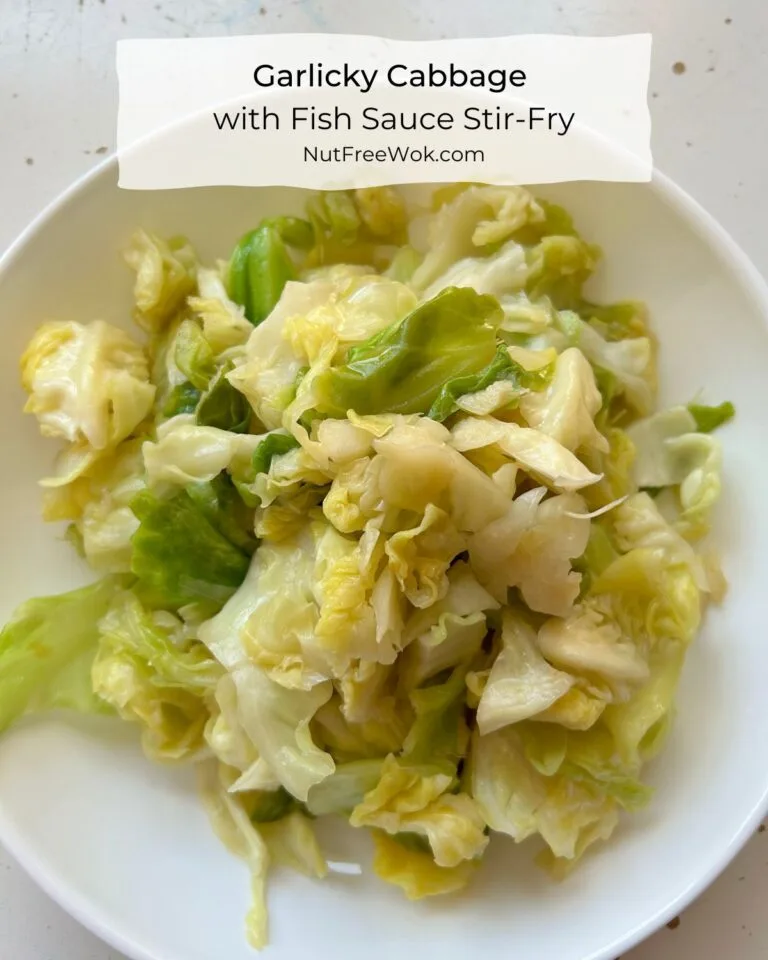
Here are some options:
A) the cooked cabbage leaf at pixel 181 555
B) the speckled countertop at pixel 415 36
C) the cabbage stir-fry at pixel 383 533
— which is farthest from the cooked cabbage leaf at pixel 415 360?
the speckled countertop at pixel 415 36

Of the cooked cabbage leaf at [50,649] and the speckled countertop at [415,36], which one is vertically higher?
the speckled countertop at [415,36]

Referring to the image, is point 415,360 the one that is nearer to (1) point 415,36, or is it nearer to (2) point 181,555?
(2) point 181,555

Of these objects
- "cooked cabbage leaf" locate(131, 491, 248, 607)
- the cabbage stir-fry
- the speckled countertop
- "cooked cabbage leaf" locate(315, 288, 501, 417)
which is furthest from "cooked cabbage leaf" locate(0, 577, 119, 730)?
the speckled countertop

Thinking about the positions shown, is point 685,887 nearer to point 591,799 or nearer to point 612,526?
point 591,799

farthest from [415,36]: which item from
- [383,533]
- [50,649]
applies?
[50,649]

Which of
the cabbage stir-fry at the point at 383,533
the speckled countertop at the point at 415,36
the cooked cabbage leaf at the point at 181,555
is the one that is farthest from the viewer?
the speckled countertop at the point at 415,36

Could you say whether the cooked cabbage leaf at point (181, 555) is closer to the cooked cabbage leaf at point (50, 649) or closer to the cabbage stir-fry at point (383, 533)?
the cabbage stir-fry at point (383, 533)

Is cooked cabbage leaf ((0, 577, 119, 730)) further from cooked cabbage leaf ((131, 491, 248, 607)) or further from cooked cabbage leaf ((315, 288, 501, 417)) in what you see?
cooked cabbage leaf ((315, 288, 501, 417))
